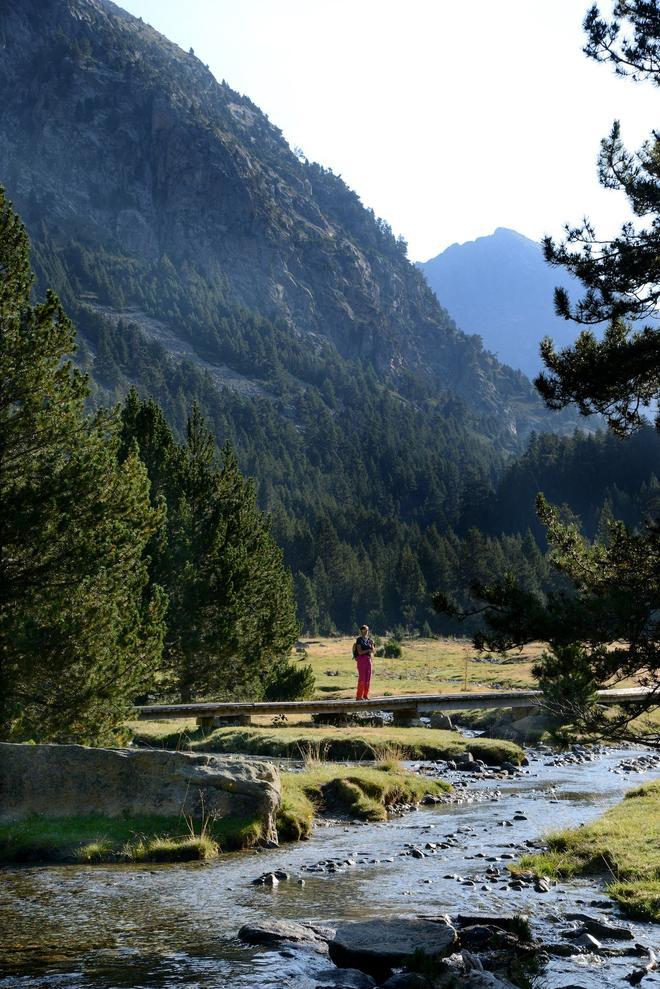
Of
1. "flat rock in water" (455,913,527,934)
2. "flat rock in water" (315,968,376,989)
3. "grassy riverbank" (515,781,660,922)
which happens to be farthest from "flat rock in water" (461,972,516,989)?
"grassy riverbank" (515,781,660,922)

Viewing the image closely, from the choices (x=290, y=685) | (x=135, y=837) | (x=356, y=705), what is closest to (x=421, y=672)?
(x=290, y=685)

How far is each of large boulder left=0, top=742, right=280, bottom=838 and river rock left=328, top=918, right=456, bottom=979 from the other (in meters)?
5.81

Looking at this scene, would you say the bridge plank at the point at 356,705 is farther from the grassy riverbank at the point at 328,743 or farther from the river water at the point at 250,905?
the river water at the point at 250,905

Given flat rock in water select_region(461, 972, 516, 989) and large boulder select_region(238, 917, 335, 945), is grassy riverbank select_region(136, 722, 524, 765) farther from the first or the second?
flat rock in water select_region(461, 972, 516, 989)

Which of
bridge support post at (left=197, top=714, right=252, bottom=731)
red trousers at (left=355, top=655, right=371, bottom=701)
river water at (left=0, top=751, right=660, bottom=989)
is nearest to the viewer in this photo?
river water at (left=0, top=751, right=660, bottom=989)

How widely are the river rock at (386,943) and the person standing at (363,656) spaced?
18130 mm

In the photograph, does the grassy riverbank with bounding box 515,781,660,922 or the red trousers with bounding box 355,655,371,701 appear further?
the red trousers with bounding box 355,655,371,701

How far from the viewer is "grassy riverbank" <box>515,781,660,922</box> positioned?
10.6 metres

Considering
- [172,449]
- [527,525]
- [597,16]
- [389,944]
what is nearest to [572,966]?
[389,944]

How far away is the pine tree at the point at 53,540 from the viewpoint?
16.3m

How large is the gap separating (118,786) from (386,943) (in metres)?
7.21

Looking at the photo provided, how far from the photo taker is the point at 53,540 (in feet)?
54.6

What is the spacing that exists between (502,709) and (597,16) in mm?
27985

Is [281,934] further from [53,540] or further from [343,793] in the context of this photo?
[53,540]
